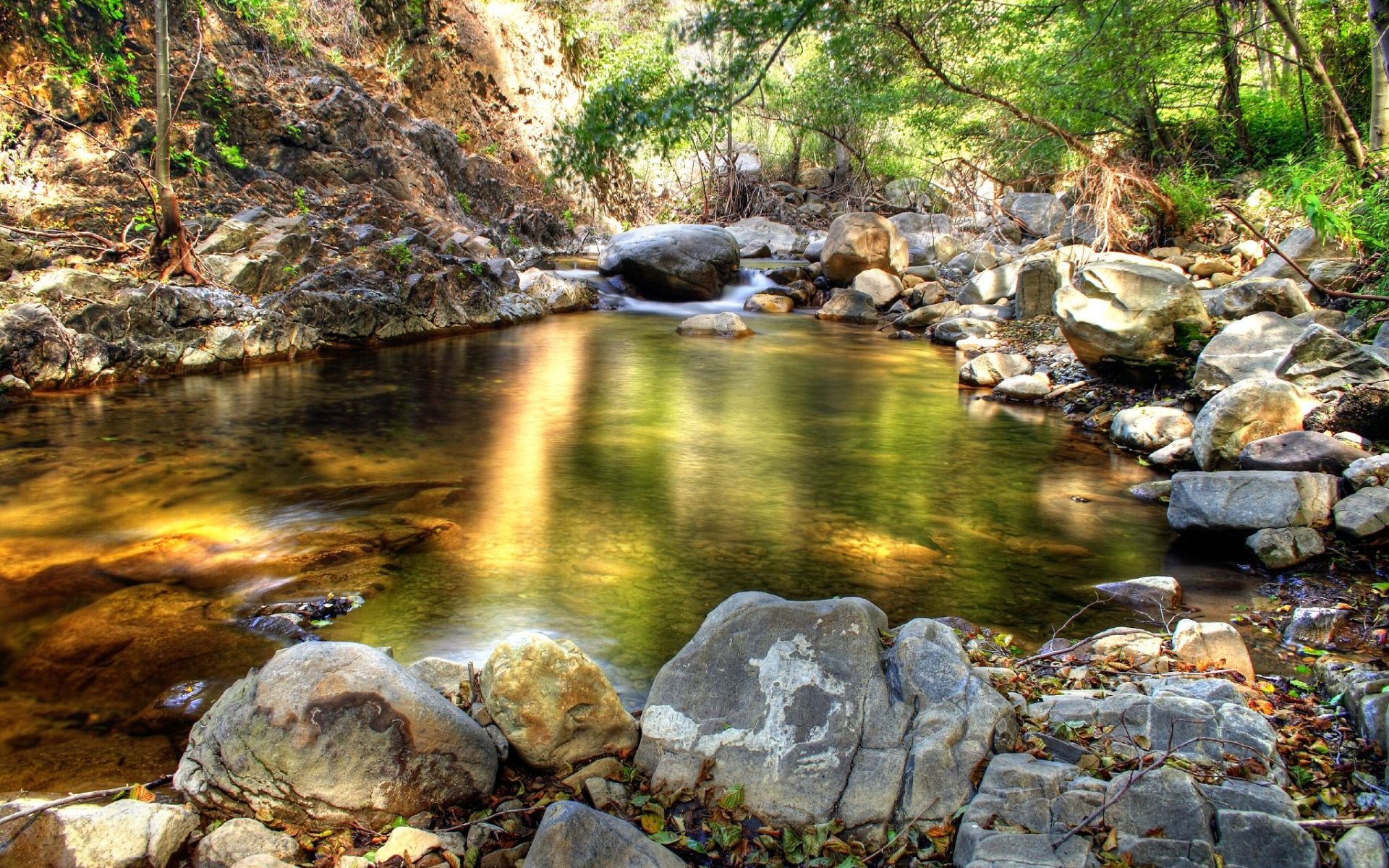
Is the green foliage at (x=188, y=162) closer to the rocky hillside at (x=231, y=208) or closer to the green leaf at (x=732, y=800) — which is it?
the rocky hillside at (x=231, y=208)

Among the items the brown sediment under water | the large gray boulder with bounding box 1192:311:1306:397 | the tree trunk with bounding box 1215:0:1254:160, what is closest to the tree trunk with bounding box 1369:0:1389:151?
the large gray boulder with bounding box 1192:311:1306:397

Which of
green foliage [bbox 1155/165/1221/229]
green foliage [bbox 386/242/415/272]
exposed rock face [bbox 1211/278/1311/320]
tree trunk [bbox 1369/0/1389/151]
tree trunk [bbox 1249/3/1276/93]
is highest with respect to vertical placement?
tree trunk [bbox 1249/3/1276/93]

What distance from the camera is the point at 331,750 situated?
268cm

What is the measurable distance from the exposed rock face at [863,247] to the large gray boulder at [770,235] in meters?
5.46

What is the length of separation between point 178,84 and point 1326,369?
15738mm

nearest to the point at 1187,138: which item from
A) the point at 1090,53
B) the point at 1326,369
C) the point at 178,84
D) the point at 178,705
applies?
the point at 1090,53

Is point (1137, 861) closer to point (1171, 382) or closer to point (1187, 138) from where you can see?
point (1171, 382)

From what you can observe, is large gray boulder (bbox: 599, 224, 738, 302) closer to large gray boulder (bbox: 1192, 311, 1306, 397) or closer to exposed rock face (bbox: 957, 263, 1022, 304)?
exposed rock face (bbox: 957, 263, 1022, 304)

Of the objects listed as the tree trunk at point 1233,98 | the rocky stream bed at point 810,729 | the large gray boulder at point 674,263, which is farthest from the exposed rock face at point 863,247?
the rocky stream bed at point 810,729

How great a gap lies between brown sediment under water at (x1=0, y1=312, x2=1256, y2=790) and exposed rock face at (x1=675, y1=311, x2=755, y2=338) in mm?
4222

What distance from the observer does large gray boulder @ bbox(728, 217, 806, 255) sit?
24250 mm

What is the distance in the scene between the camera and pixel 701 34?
5.22 m

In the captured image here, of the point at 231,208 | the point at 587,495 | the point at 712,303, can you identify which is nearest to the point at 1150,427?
the point at 587,495

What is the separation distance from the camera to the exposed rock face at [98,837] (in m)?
2.38
